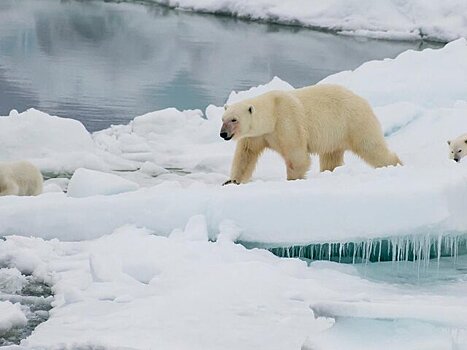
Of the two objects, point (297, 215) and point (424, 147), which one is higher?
point (424, 147)

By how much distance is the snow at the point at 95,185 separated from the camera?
17.2ft

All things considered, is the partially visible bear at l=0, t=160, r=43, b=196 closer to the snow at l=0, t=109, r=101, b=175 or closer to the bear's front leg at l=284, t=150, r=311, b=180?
the snow at l=0, t=109, r=101, b=175

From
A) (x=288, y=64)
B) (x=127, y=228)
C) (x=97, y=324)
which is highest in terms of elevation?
(x=288, y=64)

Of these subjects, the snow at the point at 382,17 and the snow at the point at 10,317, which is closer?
the snow at the point at 10,317

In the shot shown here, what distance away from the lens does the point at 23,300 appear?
392 cm

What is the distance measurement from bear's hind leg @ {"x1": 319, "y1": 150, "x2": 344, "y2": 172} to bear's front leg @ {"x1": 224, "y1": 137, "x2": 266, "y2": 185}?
56cm

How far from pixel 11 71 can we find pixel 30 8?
11.8m

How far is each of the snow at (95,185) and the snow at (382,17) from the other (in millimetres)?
20701

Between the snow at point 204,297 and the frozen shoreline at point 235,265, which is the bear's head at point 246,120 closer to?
the frozen shoreline at point 235,265

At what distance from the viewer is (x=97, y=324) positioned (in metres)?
3.60

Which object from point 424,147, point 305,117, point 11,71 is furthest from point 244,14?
point 305,117

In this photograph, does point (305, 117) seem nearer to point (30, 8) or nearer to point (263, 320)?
point (263, 320)

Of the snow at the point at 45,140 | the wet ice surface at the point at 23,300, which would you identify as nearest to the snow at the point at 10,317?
the wet ice surface at the point at 23,300

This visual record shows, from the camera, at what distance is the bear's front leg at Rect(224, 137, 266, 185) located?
6254mm
